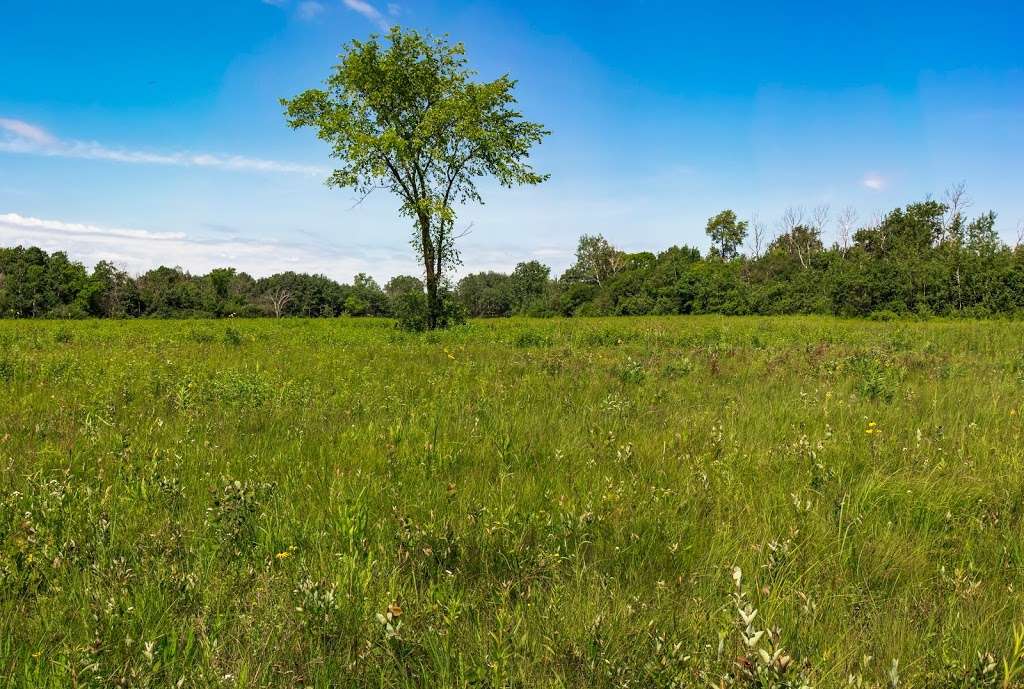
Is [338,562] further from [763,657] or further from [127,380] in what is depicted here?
[127,380]

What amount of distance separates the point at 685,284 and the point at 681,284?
440mm

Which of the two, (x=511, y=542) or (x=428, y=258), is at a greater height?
(x=428, y=258)

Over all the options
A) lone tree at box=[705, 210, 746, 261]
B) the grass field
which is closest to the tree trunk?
the grass field

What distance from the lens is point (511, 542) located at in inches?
120

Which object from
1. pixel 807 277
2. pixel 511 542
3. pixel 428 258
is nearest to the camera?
pixel 511 542

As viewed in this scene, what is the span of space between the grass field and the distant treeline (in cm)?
1898

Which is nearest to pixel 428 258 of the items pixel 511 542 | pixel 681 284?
pixel 511 542

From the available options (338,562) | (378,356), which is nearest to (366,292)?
(378,356)

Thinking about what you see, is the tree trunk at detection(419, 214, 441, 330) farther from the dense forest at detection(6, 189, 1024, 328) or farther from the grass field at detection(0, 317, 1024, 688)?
the grass field at detection(0, 317, 1024, 688)

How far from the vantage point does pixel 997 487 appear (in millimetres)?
3959

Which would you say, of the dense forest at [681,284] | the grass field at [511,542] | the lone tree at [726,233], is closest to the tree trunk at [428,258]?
the dense forest at [681,284]

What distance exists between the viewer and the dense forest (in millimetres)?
34188

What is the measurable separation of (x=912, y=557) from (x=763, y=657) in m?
1.89

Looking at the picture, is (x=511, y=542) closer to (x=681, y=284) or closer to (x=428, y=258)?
(x=428, y=258)
